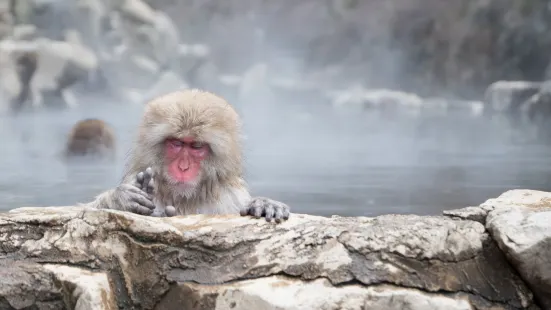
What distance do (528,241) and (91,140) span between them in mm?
3458

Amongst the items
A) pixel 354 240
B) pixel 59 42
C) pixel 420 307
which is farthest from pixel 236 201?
pixel 59 42

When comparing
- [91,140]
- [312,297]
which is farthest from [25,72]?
[312,297]

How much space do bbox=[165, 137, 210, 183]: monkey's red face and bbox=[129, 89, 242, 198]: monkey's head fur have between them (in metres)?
0.03

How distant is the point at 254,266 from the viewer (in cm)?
249

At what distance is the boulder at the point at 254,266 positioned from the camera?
2.38m

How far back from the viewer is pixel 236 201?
3.54 meters

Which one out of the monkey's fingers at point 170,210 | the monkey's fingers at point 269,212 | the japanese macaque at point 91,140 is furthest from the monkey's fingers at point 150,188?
the japanese macaque at point 91,140

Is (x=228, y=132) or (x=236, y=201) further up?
(x=228, y=132)

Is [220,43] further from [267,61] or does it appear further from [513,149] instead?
[513,149]

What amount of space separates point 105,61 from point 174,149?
2167mm

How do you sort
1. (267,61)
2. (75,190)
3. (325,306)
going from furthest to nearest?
(267,61) < (75,190) < (325,306)

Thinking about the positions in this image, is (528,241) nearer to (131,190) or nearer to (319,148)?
(131,190)

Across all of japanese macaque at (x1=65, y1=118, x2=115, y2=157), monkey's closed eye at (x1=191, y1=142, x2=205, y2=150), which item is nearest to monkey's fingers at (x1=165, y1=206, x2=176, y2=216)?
monkey's closed eye at (x1=191, y1=142, x2=205, y2=150)

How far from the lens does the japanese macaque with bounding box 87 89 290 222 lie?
343 cm
